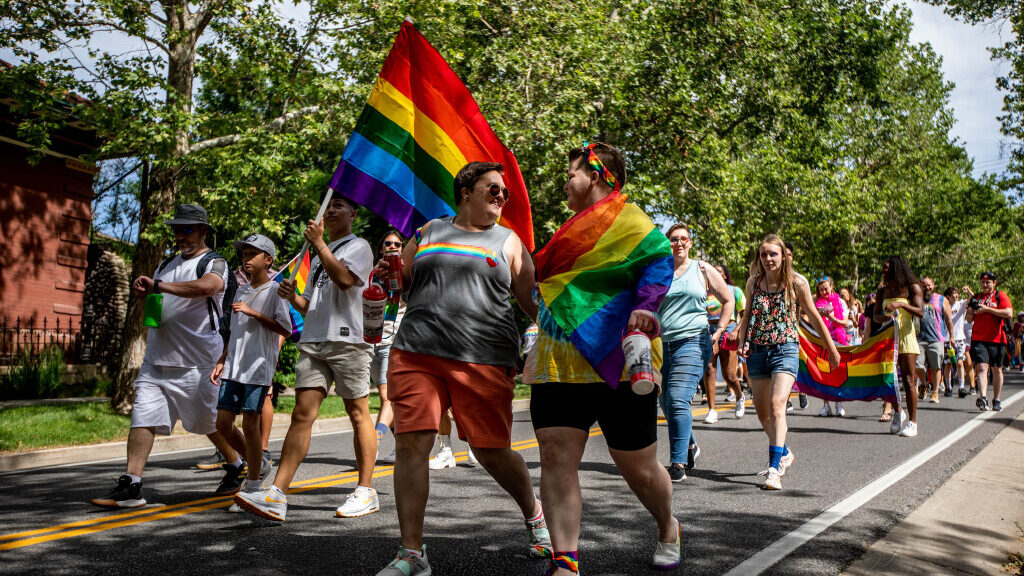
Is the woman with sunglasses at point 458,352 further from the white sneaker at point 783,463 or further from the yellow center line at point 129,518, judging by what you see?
the white sneaker at point 783,463

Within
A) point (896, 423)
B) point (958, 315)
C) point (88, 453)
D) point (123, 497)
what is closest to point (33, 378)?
point (88, 453)

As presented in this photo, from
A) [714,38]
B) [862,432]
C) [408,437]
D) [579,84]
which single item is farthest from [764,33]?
[408,437]

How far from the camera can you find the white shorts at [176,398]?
224 inches

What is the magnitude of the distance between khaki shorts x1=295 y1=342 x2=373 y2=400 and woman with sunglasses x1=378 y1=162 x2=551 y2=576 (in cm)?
142

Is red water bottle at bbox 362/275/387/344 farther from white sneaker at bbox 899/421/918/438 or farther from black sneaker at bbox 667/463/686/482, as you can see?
white sneaker at bbox 899/421/918/438

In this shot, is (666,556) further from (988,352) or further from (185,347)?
(988,352)

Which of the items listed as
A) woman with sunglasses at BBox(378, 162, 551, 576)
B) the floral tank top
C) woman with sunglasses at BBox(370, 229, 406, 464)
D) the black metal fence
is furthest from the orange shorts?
the black metal fence

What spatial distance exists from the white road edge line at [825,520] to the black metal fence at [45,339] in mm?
13706

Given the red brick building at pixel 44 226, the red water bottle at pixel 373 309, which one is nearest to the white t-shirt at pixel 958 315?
the red water bottle at pixel 373 309

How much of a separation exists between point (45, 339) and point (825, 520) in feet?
51.4

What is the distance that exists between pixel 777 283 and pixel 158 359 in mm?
4763

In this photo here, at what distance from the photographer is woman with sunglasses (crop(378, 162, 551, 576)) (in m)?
3.72

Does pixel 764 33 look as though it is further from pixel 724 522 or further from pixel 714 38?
pixel 724 522

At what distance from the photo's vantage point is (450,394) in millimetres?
3842
